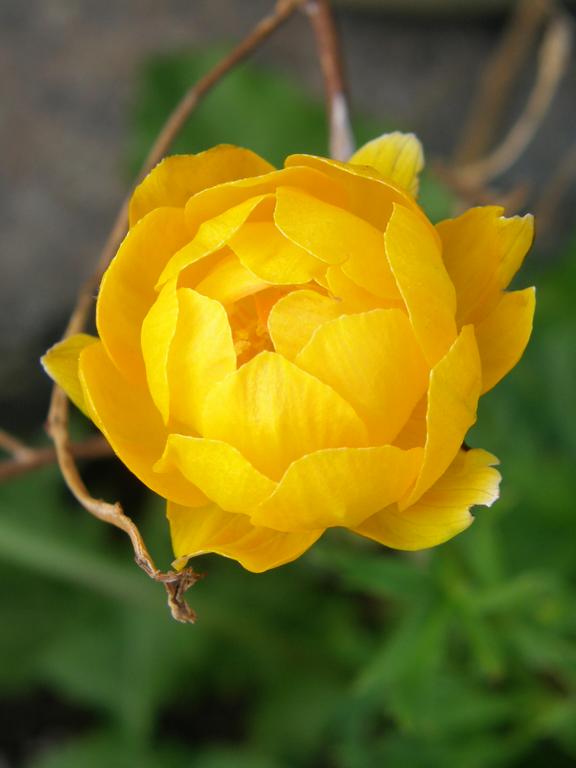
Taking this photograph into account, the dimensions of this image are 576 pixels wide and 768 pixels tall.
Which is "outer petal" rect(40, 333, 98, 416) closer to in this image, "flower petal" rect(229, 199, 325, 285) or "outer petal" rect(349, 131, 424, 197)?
"flower petal" rect(229, 199, 325, 285)

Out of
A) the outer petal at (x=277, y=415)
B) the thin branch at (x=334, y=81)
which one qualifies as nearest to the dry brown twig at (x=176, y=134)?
the thin branch at (x=334, y=81)

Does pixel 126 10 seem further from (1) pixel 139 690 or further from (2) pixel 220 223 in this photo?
(2) pixel 220 223

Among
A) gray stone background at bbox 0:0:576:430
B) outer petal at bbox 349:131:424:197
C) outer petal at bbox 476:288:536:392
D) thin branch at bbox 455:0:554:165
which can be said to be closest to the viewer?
outer petal at bbox 476:288:536:392

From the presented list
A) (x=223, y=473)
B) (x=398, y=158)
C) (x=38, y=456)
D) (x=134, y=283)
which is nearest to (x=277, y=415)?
(x=223, y=473)

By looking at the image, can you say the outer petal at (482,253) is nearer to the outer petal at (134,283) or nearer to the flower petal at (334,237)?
the flower petal at (334,237)

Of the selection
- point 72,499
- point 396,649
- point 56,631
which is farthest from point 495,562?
point 72,499

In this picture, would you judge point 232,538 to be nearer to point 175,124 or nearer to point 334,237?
point 334,237

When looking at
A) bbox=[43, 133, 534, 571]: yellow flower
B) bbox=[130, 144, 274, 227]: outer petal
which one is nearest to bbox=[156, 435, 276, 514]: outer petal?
bbox=[43, 133, 534, 571]: yellow flower
